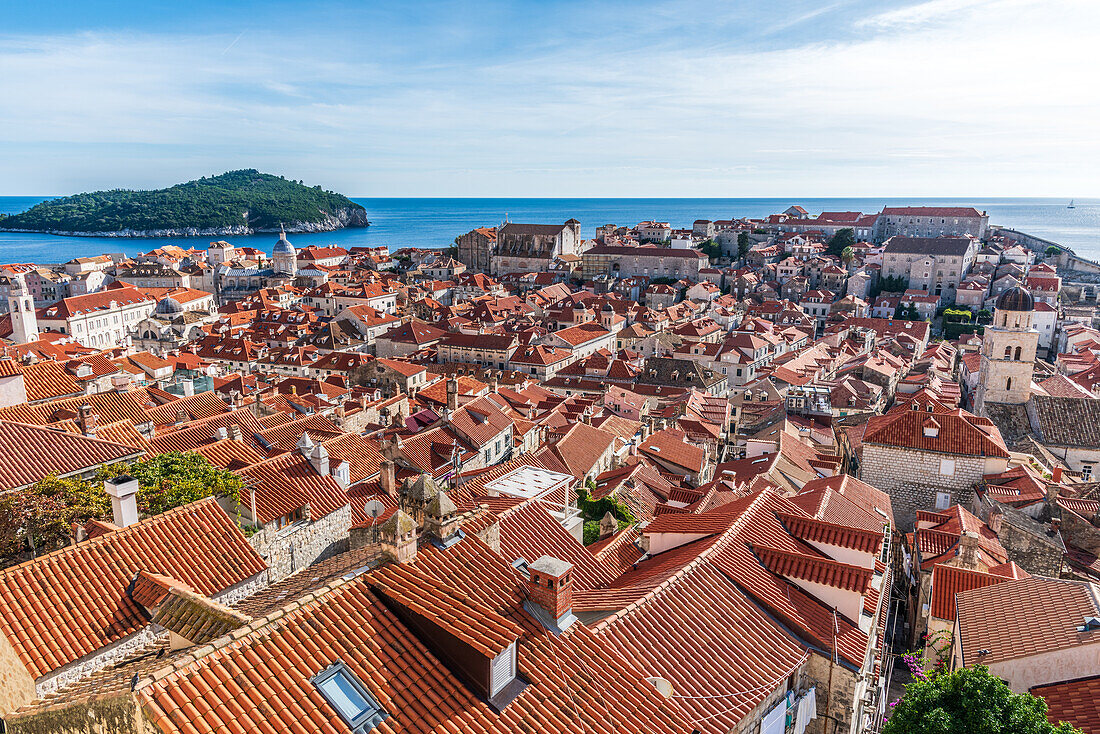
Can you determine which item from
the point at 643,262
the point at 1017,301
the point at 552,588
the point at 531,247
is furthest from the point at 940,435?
the point at 531,247

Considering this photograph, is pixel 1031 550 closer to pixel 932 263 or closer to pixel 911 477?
pixel 911 477

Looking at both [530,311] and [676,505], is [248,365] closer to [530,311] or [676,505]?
[530,311]

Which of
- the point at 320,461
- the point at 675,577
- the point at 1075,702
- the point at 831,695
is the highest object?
the point at 675,577

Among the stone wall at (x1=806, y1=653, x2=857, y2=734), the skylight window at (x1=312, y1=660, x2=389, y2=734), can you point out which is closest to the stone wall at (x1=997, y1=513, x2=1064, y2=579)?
the stone wall at (x1=806, y1=653, x2=857, y2=734)

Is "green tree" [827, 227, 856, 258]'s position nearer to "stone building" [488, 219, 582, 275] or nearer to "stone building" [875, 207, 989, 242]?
"stone building" [875, 207, 989, 242]

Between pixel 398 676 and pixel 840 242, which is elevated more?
pixel 398 676

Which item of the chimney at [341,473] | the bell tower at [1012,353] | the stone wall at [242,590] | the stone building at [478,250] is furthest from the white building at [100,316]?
the bell tower at [1012,353]
